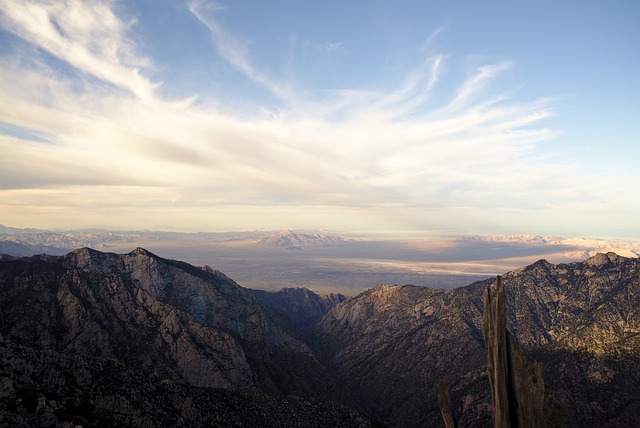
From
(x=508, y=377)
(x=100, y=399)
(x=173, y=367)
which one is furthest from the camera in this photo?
(x=173, y=367)

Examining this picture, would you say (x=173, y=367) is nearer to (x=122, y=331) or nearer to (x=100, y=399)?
(x=122, y=331)

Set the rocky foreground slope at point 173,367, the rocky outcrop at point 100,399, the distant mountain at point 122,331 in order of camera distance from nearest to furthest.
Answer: the rocky outcrop at point 100,399
the rocky foreground slope at point 173,367
the distant mountain at point 122,331

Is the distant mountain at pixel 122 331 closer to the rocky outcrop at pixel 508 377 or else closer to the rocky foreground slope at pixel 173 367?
the rocky foreground slope at pixel 173 367

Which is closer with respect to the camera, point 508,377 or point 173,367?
point 508,377

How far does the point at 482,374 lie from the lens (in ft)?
600

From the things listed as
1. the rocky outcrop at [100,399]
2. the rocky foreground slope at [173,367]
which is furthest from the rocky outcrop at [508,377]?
the rocky foreground slope at [173,367]

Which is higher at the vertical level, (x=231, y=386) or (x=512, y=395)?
(x=512, y=395)

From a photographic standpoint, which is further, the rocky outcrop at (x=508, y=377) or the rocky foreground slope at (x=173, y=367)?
the rocky foreground slope at (x=173, y=367)

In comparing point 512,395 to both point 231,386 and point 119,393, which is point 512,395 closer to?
point 119,393

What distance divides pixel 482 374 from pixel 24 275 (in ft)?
672

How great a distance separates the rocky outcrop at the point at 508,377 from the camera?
3023 cm

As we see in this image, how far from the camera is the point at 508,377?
103 ft

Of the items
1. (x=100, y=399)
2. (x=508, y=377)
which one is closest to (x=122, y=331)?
(x=100, y=399)

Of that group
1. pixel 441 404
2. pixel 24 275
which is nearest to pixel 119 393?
pixel 441 404
